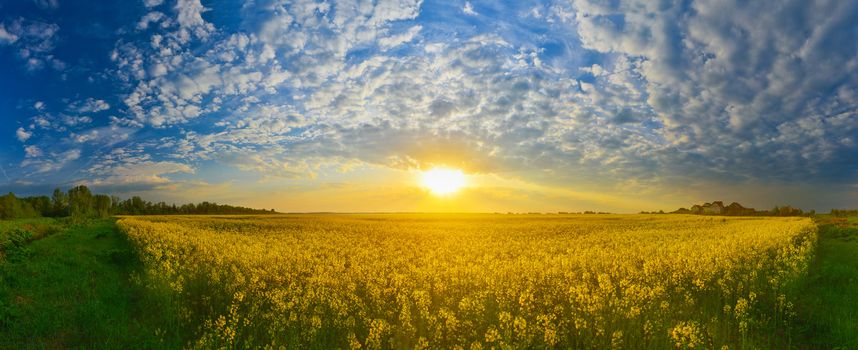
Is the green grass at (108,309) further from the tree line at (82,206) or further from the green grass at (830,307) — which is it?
the tree line at (82,206)

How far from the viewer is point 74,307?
11.8 metres

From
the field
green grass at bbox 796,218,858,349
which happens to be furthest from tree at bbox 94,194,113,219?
green grass at bbox 796,218,858,349

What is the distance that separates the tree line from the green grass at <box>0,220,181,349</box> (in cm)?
8993

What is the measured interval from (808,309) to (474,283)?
850 cm

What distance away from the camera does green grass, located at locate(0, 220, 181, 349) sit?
944cm

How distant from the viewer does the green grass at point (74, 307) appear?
9438mm

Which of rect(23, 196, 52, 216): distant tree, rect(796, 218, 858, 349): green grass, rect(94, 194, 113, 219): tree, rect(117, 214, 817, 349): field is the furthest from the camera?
rect(94, 194, 113, 219): tree

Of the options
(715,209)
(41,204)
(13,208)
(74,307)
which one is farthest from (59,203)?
(715,209)

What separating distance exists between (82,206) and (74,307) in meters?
127

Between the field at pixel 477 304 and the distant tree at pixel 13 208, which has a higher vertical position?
the distant tree at pixel 13 208

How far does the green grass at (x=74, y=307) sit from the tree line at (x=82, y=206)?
295ft

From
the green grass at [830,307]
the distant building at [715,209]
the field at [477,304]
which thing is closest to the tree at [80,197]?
the field at [477,304]

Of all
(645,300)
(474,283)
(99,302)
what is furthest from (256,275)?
(645,300)

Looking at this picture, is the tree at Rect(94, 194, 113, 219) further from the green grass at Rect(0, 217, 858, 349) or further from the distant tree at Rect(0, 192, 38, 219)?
the green grass at Rect(0, 217, 858, 349)
